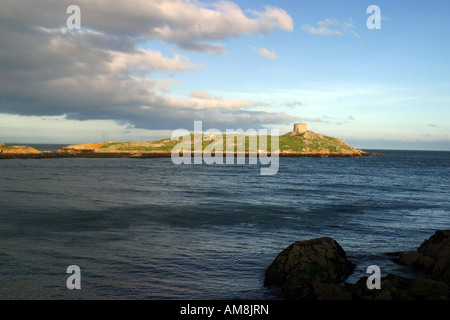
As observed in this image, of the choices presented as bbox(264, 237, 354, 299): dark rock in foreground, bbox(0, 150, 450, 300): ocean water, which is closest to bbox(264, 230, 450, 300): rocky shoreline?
bbox(264, 237, 354, 299): dark rock in foreground

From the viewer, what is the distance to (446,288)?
11.6m

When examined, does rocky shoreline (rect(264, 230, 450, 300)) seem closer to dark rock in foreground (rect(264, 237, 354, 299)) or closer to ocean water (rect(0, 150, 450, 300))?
dark rock in foreground (rect(264, 237, 354, 299))

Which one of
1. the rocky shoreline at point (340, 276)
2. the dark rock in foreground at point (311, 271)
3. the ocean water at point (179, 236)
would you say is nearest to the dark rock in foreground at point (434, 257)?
the rocky shoreline at point (340, 276)

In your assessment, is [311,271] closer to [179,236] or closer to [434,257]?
[434,257]

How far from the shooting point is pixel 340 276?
14.5 meters

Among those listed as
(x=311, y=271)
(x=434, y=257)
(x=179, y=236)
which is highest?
(x=311, y=271)

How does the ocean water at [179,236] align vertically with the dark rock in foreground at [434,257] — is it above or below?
below

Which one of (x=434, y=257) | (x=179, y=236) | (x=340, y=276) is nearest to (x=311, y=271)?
(x=340, y=276)

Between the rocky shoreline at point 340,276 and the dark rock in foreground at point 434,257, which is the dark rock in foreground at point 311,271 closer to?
the rocky shoreline at point 340,276

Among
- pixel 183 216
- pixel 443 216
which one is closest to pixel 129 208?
pixel 183 216

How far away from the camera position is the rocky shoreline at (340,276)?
11586 mm

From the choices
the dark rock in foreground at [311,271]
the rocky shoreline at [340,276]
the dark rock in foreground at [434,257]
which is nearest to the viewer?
the rocky shoreline at [340,276]
